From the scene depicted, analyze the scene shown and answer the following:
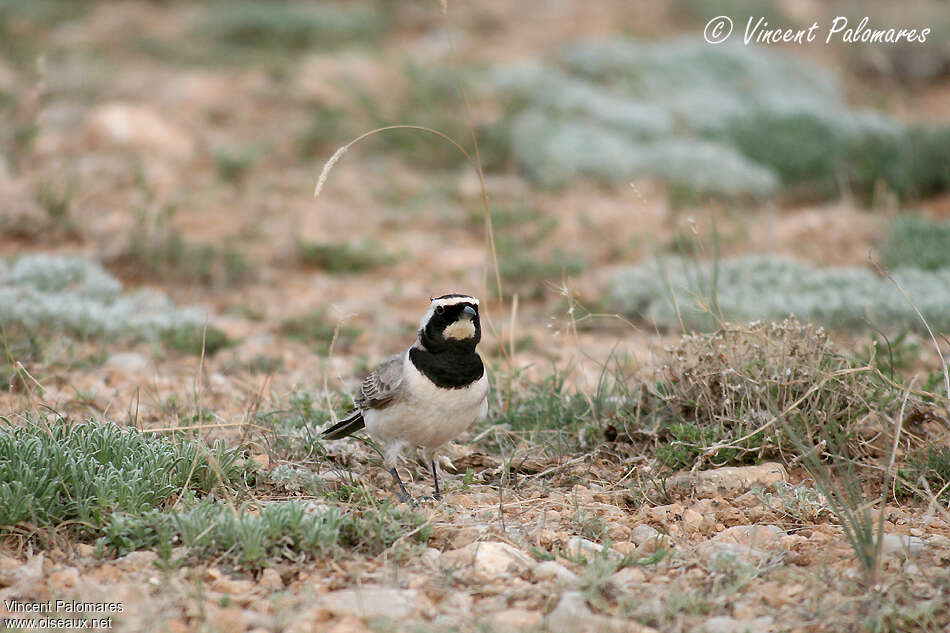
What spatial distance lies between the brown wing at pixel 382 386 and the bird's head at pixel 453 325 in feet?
0.67

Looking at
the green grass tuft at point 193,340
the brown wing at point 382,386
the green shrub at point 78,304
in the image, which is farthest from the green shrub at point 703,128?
the brown wing at point 382,386

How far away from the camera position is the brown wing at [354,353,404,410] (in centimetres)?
407

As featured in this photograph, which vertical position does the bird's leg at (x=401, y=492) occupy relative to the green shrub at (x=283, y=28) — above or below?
below

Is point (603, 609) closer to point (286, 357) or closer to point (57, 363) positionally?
point (286, 357)

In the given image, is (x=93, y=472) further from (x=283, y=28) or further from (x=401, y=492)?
(x=283, y=28)

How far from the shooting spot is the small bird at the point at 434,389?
3938 mm

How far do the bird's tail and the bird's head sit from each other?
49cm

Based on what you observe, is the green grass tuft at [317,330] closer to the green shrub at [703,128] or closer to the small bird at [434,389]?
the small bird at [434,389]

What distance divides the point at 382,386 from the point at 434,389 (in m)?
0.31

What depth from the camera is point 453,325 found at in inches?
156

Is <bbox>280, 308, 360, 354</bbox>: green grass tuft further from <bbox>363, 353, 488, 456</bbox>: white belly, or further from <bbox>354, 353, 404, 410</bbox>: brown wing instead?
<bbox>363, 353, 488, 456</bbox>: white belly

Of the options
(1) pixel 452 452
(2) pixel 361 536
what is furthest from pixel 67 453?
(1) pixel 452 452

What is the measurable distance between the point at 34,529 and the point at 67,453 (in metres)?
0.32

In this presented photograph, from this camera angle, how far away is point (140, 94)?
10.3 metres
